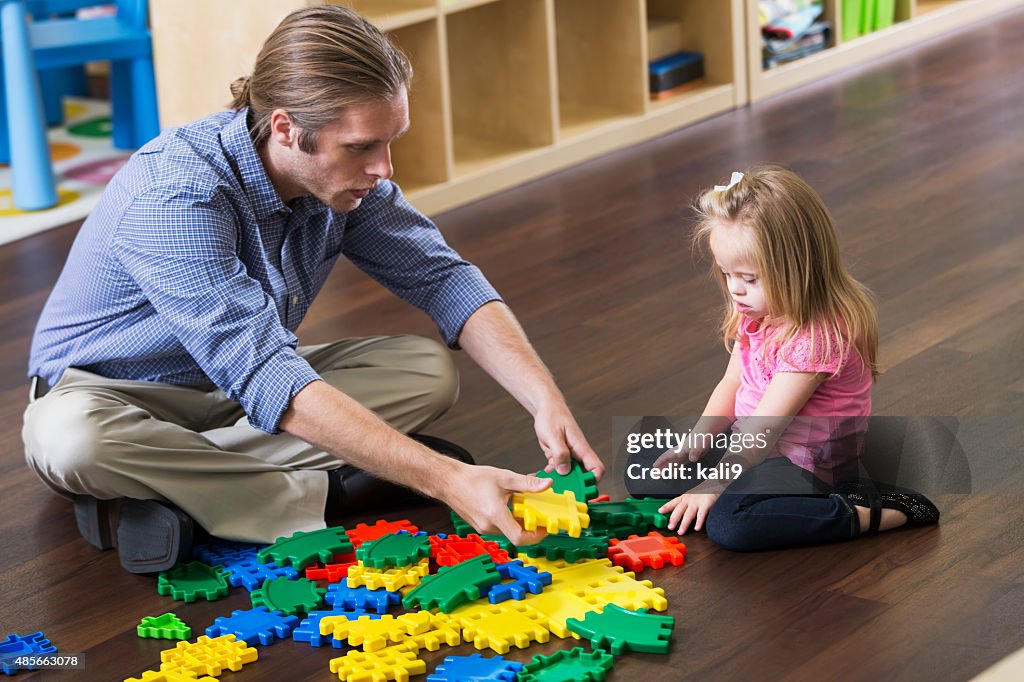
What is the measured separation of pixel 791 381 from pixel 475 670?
→ 578 millimetres

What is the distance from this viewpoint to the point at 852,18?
450cm

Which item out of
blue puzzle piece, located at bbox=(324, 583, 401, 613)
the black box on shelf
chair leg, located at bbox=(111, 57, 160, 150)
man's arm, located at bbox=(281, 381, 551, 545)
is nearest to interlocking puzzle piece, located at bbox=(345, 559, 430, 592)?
blue puzzle piece, located at bbox=(324, 583, 401, 613)

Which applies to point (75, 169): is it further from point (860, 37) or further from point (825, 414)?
point (825, 414)

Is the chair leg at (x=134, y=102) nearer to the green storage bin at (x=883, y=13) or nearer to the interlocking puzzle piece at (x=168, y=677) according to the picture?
the green storage bin at (x=883, y=13)

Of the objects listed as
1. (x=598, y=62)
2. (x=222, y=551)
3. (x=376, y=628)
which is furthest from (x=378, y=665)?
(x=598, y=62)

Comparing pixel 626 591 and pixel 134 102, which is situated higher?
pixel 134 102

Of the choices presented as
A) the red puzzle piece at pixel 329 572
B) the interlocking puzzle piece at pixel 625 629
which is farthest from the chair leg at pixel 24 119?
the interlocking puzzle piece at pixel 625 629

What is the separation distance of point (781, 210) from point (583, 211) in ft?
5.26

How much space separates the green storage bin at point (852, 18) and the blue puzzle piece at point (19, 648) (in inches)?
136

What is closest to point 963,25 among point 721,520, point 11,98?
point 11,98

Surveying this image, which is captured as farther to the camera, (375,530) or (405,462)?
(375,530)

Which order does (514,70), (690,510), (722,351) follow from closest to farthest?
(690,510)
(722,351)
(514,70)

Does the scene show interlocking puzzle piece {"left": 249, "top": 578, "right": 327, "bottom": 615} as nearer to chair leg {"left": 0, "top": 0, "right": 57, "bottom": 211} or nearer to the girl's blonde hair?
the girl's blonde hair

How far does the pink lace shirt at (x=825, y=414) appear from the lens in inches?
74.2
